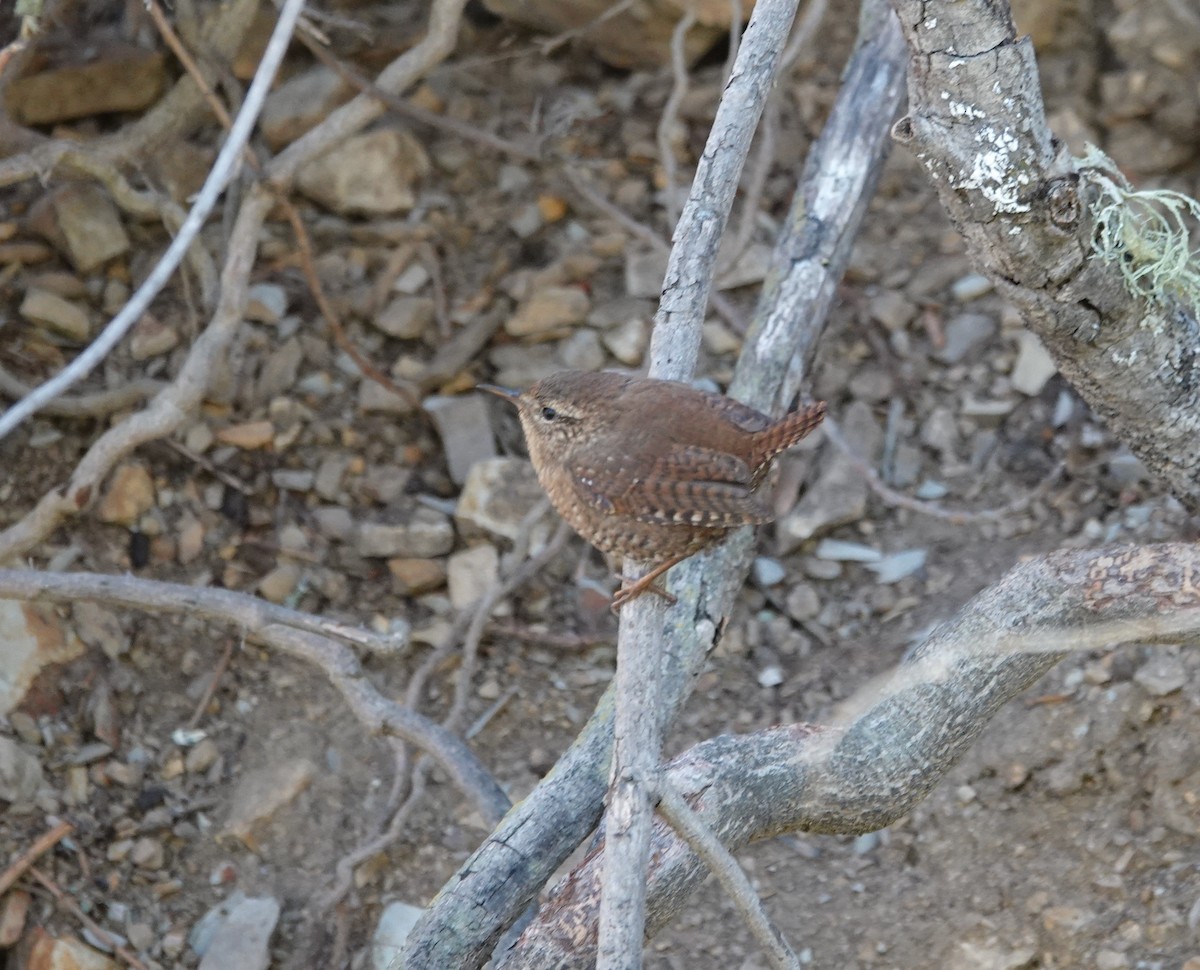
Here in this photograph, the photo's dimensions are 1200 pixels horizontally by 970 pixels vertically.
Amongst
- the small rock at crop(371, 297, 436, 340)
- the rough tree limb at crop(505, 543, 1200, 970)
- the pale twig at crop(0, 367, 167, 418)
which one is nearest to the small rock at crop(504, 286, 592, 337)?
the small rock at crop(371, 297, 436, 340)

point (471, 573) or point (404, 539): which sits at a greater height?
point (404, 539)

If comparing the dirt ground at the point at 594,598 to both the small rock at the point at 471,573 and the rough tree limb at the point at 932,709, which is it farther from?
the rough tree limb at the point at 932,709

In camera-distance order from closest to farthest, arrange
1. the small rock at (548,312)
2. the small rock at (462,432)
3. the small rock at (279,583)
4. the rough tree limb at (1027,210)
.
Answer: the rough tree limb at (1027,210), the small rock at (279,583), the small rock at (462,432), the small rock at (548,312)

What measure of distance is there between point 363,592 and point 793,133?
8.20ft

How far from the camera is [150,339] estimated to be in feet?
15.3

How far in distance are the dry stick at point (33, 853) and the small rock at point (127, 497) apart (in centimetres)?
101

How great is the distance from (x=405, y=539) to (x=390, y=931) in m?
1.30

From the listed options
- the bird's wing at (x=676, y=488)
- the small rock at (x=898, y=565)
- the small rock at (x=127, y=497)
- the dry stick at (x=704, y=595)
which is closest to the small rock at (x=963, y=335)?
the small rock at (x=898, y=565)

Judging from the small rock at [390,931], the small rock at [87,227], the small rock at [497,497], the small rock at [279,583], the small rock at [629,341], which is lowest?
the small rock at [390,931]

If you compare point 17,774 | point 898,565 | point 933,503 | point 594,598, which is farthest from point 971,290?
point 17,774

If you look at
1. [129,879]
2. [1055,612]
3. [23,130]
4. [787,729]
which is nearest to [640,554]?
[787,729]

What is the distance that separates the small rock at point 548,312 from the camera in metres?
5.00

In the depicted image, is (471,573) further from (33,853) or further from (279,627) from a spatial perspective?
(33,853)

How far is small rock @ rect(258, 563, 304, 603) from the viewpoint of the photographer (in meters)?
4.43
